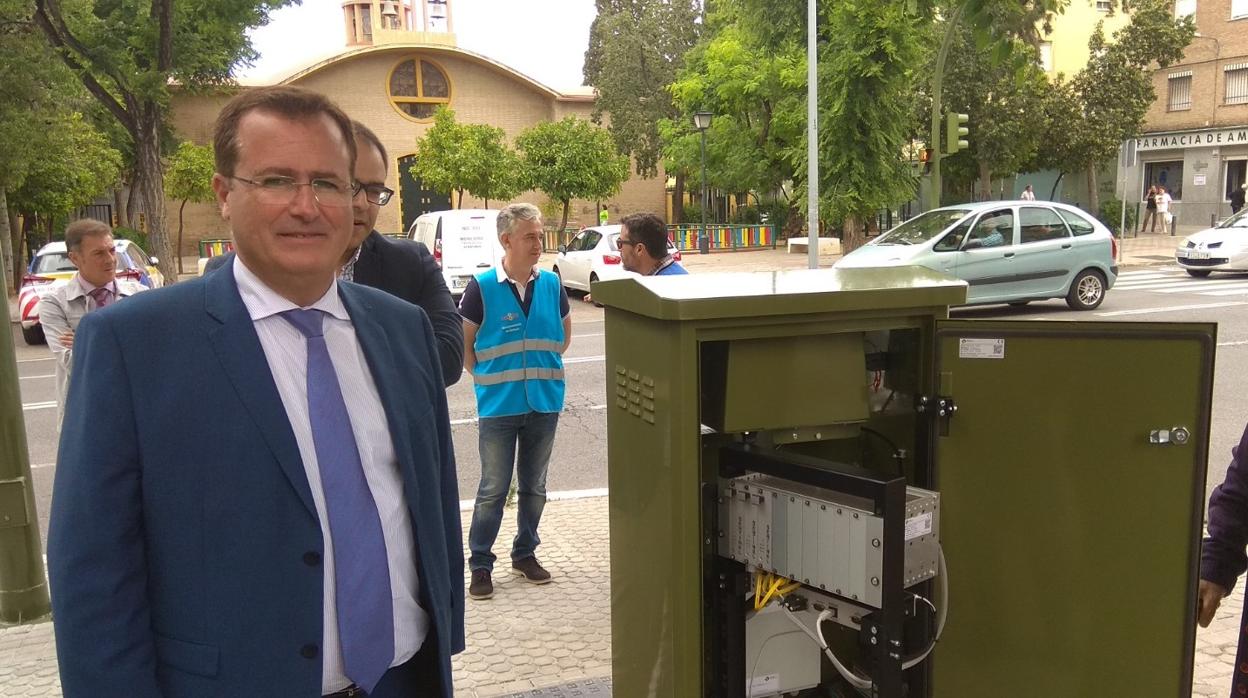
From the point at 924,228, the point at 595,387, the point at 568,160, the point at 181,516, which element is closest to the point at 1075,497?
the point at 181,516

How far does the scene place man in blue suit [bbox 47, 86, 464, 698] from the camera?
1.61 meters

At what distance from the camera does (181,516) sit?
1.65 meters

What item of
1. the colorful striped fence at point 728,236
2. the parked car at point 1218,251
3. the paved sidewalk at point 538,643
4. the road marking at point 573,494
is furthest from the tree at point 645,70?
the paved sidewalk at point 538,643

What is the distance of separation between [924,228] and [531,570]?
36.8 ft

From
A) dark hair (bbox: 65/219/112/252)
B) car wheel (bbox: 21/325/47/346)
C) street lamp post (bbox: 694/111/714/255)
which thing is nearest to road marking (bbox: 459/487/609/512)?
dark hair (bbox: 65/219/112/252)

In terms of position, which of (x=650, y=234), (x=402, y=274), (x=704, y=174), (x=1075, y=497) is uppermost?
(x=704, y=174)

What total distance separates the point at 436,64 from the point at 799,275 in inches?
1674

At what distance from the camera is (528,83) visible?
4300 centimetres

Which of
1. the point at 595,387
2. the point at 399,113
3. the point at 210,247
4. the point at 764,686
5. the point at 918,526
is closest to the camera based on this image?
the point at 918,526

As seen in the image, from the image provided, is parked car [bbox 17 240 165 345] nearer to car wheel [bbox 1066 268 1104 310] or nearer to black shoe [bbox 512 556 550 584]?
black shoe [bbox 512 556 550 584]

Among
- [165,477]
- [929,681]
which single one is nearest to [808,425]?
[929,681]

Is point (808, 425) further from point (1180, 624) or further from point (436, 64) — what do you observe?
point (436, 64)

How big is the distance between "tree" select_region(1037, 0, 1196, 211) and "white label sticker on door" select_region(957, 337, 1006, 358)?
1263 inches

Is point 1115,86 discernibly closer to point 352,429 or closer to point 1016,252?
point 1016,252
